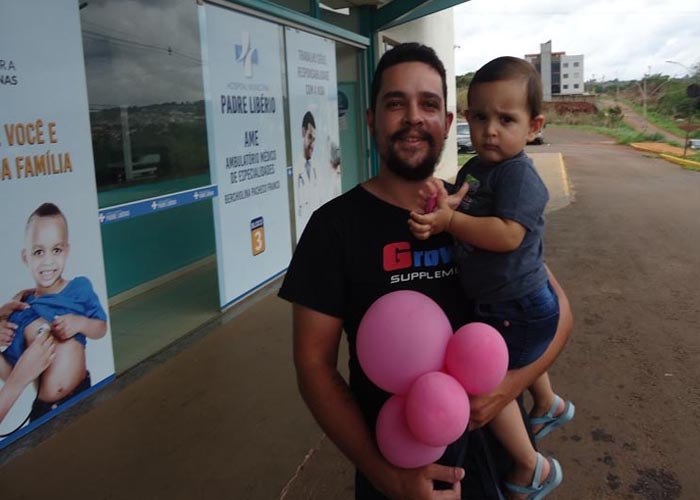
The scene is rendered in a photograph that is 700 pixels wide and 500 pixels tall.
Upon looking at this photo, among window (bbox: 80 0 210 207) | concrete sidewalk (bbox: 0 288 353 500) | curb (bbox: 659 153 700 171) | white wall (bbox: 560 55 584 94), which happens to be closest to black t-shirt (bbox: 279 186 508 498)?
concrete sidewalk (bbox: 0 288 353 500)

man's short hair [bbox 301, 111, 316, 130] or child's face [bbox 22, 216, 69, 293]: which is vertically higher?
man's short hair [bbox 301, 111, 316, 130]

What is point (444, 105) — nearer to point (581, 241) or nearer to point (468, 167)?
point (468, 167)

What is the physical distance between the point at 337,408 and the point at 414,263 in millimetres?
414

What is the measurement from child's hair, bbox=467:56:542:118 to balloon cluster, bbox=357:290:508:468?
768mm

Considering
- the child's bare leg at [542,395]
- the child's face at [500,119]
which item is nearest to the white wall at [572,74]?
the child's bare leg at [542,395]

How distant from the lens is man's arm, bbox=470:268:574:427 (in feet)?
5.16

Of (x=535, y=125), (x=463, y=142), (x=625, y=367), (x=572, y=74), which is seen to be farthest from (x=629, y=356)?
(x=572, y=74)

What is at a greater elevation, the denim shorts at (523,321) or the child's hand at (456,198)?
the child's hand at (456,198)

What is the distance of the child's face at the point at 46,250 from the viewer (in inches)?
129

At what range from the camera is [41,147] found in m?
3.30

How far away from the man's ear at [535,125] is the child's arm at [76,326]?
278 centimetres

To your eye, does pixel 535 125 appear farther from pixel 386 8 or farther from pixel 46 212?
pixel 386 8

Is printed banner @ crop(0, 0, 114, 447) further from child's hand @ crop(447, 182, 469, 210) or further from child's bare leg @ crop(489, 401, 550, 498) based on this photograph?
child's bare leg @ crop(489, 401, 550, 498)

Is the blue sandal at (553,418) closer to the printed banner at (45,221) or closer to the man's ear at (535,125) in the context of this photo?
the man's ear at (535,125)
